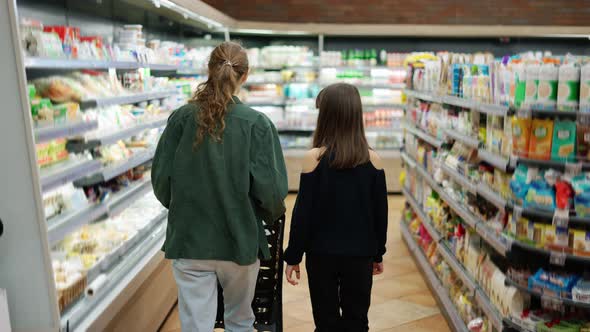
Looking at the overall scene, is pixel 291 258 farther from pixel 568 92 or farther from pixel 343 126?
pixel 568 92

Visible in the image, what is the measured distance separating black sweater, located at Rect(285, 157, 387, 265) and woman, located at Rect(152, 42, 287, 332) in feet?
0.92

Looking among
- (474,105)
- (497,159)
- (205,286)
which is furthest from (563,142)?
(205,286)

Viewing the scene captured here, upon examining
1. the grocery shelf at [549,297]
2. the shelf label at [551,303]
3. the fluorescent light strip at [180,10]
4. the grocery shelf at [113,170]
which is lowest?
the shelf label at [551,303]

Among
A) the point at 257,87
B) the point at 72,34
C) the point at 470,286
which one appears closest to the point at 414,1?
the point at 257,87

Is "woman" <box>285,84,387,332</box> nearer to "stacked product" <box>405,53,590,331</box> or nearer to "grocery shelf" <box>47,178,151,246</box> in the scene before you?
"stacked product" <box>405,53,590,331</box>

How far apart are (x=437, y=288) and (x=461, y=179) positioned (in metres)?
1.12

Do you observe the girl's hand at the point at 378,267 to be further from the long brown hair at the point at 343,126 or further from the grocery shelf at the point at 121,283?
the grocery shelf at the point at 121,283

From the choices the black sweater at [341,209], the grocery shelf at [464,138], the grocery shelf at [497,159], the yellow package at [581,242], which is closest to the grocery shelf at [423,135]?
the grocery shelf at [464,138]

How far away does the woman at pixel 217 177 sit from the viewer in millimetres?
2316

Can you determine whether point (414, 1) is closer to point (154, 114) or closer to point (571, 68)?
point (154, 114)

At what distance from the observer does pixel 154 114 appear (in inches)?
183

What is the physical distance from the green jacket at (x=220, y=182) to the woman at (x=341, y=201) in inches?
13.4

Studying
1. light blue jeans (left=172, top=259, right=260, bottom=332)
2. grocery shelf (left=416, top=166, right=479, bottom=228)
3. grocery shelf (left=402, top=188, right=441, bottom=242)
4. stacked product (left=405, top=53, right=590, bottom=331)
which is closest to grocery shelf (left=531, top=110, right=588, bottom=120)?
stacked product (left=405, top=53, right=590, bottom=331)

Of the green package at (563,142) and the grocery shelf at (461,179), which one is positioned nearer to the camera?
the green package at (563,142)
